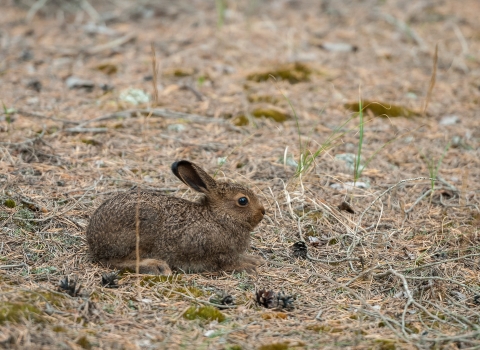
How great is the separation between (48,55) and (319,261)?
6.43 meters

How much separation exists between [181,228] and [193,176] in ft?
1.40

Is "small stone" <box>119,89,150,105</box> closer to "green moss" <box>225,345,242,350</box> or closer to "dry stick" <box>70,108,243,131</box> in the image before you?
"dry stick" <box>70,108,243,131</box>

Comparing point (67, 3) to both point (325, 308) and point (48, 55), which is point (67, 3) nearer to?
point (48, 55)

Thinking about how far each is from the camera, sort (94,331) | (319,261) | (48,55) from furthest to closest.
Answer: (48,55), (319,261), (94,331)

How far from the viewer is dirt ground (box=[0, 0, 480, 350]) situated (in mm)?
4176

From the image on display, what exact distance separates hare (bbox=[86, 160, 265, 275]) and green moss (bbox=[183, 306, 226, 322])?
62 centimetres

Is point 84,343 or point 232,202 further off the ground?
point 232,202

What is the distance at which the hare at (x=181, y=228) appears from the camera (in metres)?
4.81

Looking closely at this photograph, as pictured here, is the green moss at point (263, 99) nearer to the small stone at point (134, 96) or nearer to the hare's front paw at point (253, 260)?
the small stone at point (134, 96)

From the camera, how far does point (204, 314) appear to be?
4.22 m

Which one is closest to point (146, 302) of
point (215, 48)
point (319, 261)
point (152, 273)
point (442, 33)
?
point (152, 273)

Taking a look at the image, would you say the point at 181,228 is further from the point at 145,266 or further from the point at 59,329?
the point at 59,329

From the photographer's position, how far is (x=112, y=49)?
33.5ft

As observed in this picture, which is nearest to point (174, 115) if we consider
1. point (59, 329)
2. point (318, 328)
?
point (318, 328)
